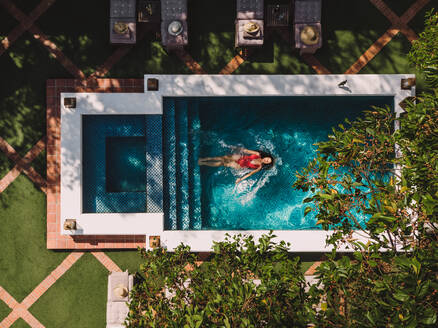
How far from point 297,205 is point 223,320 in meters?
4.86

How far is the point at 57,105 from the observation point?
8336 mm

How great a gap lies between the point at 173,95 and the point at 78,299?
18.8 feet

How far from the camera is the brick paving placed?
324 inches

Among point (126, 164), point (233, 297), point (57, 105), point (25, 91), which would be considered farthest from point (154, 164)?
point (233, 297)

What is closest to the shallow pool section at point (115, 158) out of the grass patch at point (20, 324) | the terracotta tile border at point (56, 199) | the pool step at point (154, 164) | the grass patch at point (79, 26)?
the pool step at point (154, 164)

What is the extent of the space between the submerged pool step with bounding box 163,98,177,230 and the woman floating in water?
0.84m

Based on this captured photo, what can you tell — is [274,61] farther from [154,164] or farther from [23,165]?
[23,165]

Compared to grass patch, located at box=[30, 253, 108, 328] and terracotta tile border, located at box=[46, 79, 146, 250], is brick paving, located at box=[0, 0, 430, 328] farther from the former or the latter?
grass patch, located at box=[30, 253, 108, 328]

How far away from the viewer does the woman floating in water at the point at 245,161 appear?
8.54 m

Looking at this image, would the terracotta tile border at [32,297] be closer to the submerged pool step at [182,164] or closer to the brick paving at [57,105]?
the brick paving at [57,105]

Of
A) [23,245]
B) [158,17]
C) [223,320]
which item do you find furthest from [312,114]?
[23,245]

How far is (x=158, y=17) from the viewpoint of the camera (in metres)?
8.09

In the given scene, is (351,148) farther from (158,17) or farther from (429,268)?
(158,17)

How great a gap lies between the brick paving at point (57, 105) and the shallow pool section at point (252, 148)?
0.99m
